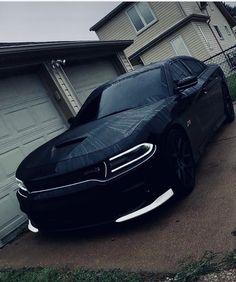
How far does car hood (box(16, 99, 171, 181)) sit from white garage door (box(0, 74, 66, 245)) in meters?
1.55

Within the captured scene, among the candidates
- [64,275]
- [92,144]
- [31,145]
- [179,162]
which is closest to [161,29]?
[31,145]

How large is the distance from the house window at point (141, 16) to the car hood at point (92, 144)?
2039cm

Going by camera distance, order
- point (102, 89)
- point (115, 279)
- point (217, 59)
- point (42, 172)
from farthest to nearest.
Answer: point (217, 59) < point (102, 89) < point (42, 172) < point (115, 279)

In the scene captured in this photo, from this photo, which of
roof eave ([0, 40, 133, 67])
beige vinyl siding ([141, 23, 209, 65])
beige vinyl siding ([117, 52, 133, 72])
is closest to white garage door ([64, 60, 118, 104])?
roof eave ([0, 40, 133, 67])

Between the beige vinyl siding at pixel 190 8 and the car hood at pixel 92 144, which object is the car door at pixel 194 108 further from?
the beige vinyl siding at pixel 190 8

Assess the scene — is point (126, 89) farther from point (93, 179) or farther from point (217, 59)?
point (217, 59)

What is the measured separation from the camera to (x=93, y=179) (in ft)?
11.4

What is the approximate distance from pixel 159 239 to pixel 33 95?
4735 mm

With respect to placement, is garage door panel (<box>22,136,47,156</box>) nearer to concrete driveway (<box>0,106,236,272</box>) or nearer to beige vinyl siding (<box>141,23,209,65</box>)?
concrete driveway (<box>0,106,236,272</box>)

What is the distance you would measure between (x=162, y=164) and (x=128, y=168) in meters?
0.40

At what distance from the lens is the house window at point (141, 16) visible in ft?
75.9

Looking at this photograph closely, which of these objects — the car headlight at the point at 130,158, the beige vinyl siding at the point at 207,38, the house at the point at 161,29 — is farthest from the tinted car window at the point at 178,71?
the beige vinyl siding at the point at 207,38

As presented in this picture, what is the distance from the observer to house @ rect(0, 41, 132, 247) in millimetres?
5738

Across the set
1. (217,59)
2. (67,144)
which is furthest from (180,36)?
(67,144)
